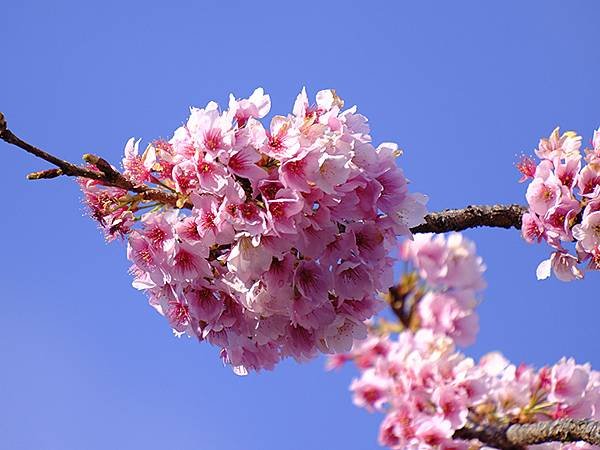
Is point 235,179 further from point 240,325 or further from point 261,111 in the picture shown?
point 240,325

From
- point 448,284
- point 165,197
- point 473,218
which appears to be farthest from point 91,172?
point 448,284

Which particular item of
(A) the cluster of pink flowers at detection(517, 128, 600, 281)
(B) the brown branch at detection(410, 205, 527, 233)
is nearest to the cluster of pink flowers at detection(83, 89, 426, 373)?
(B) the brown branch at detection(410, 205, 527, 233)

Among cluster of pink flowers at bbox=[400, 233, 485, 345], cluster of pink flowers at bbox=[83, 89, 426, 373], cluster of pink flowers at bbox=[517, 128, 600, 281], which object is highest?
cluster of pink flowers at bbox=[400, 233, 485, 345]

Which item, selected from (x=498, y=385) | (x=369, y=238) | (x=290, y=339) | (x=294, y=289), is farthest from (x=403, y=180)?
(x=498, y=385)

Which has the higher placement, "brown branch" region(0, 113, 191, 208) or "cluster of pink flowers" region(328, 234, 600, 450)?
"cluster of pink flowers" region(328, 234, 600, 450)

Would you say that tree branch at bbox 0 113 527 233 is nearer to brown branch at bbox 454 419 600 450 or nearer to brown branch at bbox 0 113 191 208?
brown branch at bbox 0 113 191 208

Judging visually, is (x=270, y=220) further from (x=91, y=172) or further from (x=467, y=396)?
(x=467, y=396)
